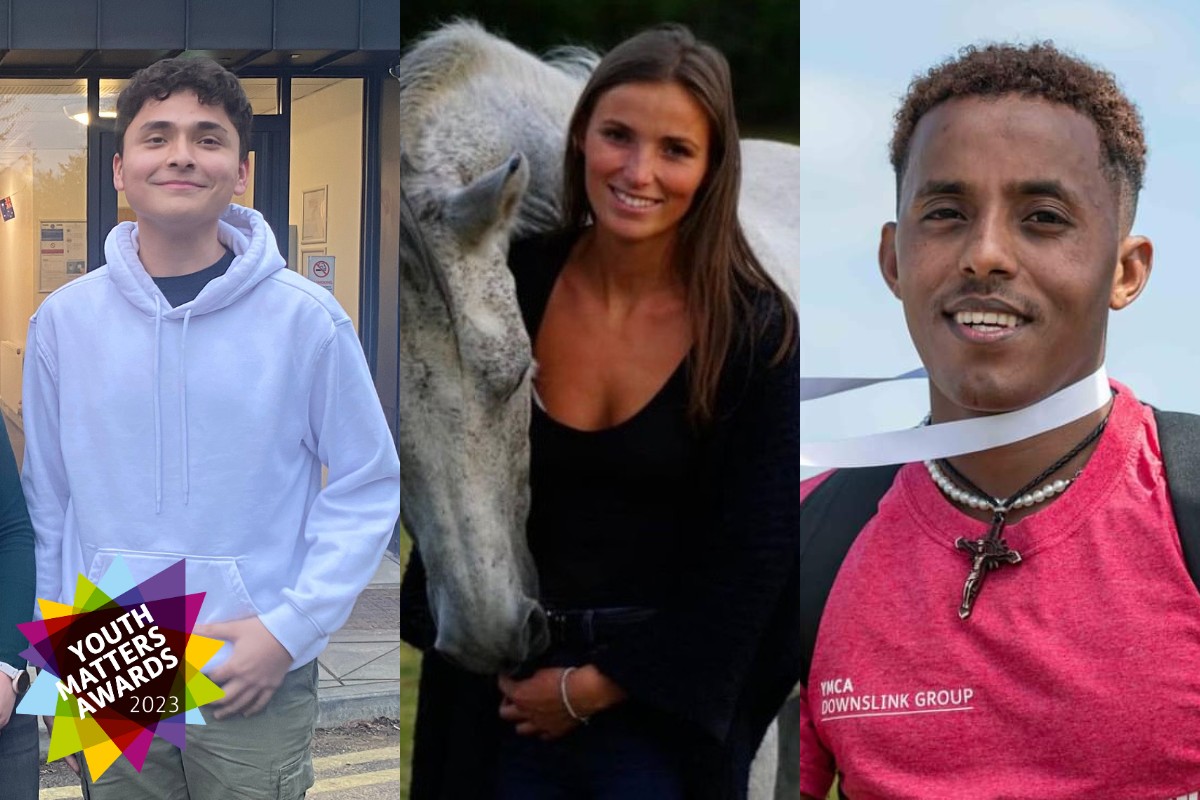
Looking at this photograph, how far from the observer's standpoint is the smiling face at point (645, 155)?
2.68 m

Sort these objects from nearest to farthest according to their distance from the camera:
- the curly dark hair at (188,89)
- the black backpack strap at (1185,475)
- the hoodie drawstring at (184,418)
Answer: the black backpack strap at (1185,475)
the hoodie drawstring at (184,418)
the curly dark hair at (188,89)

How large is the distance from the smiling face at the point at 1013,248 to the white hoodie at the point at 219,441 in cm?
112

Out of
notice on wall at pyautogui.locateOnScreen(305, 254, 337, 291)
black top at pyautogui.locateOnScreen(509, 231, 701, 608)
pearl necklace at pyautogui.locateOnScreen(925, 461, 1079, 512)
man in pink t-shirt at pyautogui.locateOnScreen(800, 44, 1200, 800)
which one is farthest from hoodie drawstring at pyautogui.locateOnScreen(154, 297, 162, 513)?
pearl necklace at pyautogui.locateOnScreen(925, 461, 1079, 512)

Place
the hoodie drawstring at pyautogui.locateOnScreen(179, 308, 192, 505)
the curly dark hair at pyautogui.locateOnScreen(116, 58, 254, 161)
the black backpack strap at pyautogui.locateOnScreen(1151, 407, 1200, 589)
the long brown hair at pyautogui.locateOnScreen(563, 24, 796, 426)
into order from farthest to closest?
the curly dark hair at pyautogui.locateOnScreen(116, 58, 254, 161)
the hoodie drawstring at pyautogui.locateOnScreen(179, 308, 192, 505)
the long brown hair at pyautogui.locateOnScreen(563, 24, 796, 426)
the black backpack strap at pyautogui.locateOnScreen(1151, 407, 1200, 589)

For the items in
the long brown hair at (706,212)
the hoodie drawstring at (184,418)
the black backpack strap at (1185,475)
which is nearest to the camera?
the black backpack strap at (1185,475)

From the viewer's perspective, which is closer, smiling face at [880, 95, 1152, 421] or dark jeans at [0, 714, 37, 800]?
smiling face at [880, 95, 1152, 421]

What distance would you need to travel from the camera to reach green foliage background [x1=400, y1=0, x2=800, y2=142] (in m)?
2.68

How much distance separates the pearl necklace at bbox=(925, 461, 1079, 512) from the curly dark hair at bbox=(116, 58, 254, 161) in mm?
1490

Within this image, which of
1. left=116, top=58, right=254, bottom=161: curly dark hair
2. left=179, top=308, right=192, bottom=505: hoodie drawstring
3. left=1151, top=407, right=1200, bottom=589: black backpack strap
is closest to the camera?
left=1151, top=407, right=1200, bottom=589: black backpack strap

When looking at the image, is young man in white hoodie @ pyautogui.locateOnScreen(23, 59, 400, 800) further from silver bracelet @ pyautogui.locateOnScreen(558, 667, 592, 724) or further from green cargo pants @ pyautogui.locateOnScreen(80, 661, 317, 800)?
silver bracelet @ pyautogui.locateOnScreen(558, 667, 592, 724)

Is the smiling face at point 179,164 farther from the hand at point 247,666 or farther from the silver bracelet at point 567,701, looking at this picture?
the silver bracelet at point 567,701

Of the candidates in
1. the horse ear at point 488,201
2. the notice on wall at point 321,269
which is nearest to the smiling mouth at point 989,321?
the horse ear at point 488,201

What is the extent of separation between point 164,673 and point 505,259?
3.52ft

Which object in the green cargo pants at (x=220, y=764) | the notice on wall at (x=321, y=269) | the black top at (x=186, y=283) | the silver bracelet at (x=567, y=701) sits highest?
the notice on wall at (x=321, y=269)
